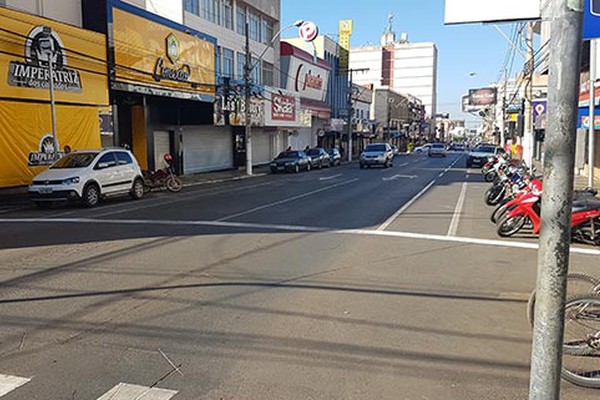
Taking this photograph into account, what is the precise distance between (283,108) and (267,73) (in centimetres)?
391

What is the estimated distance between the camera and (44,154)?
18719 mm

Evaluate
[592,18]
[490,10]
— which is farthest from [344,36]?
[490,10]

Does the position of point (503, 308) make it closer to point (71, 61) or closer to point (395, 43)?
point (71, 61)

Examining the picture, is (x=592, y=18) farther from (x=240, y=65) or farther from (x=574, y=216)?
(x=240, y=65)

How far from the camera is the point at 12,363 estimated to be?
441cm

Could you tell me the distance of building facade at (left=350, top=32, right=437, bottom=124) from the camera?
152625 millimetres

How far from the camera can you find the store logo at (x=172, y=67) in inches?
949

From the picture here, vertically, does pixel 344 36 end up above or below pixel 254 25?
above

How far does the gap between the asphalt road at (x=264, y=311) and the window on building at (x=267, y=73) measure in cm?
3083

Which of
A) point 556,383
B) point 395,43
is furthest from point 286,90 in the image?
point 395,43

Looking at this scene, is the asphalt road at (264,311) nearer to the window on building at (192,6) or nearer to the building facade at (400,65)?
the window on building at (192,6)

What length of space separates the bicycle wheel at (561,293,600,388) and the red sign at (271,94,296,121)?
112 feet

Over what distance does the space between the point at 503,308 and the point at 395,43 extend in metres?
164

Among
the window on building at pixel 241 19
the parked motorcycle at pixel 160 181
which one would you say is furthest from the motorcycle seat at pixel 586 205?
the window on building at pixel 241 19
